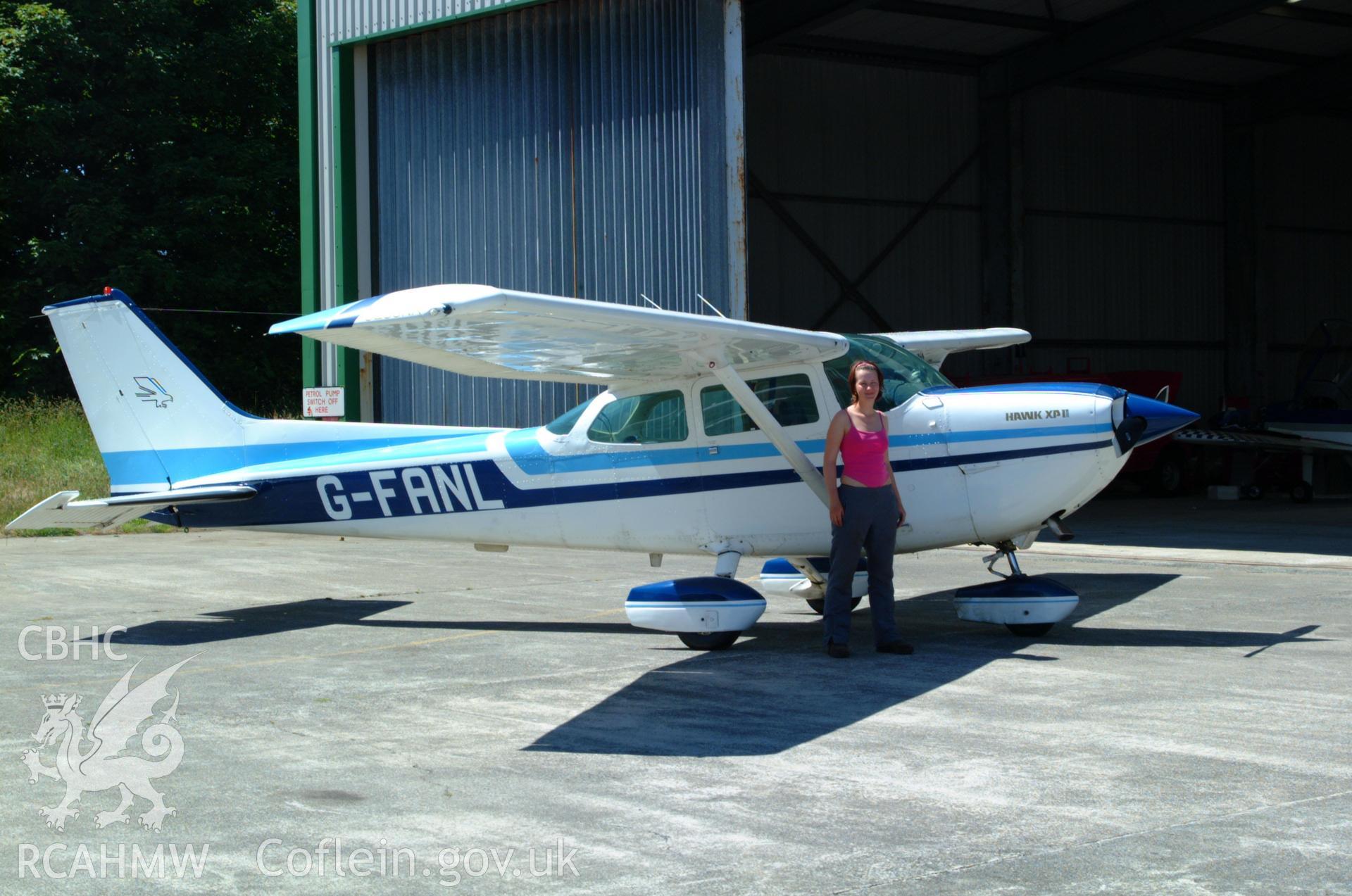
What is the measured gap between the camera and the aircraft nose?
8.30m

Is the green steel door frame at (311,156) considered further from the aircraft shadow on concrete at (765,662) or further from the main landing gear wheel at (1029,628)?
the main landing gear wheel at (1029,628)

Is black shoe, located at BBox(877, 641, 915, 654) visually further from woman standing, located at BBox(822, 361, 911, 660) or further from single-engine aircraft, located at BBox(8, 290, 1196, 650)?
single-engine aircraft, located at BBox(8, 290, 1196, 650)

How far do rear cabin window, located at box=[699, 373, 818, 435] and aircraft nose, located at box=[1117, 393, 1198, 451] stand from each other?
191 cm

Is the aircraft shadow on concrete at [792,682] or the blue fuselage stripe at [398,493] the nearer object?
the aircraft shadow on concrete at [792,682]

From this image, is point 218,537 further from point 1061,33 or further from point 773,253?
point 1061,33

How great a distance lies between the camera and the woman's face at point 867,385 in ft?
26.1

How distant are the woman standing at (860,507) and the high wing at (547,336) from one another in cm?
69

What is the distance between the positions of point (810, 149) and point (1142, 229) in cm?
897

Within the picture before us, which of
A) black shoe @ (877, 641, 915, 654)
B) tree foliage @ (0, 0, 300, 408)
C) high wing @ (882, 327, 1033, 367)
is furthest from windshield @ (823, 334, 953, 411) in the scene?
tree foliage @ (0, 0, 300, 408)

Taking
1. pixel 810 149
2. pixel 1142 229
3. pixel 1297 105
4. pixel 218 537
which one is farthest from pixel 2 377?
pixel 1297 105

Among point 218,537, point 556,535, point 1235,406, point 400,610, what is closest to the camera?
point 556,535

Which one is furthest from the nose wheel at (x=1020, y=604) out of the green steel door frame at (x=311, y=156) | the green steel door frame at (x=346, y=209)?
the green steel door frame at (x=311, y=156)

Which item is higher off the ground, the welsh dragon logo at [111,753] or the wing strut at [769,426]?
the wing strut at [769,426]

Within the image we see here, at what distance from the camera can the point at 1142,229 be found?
3019 centimetres
